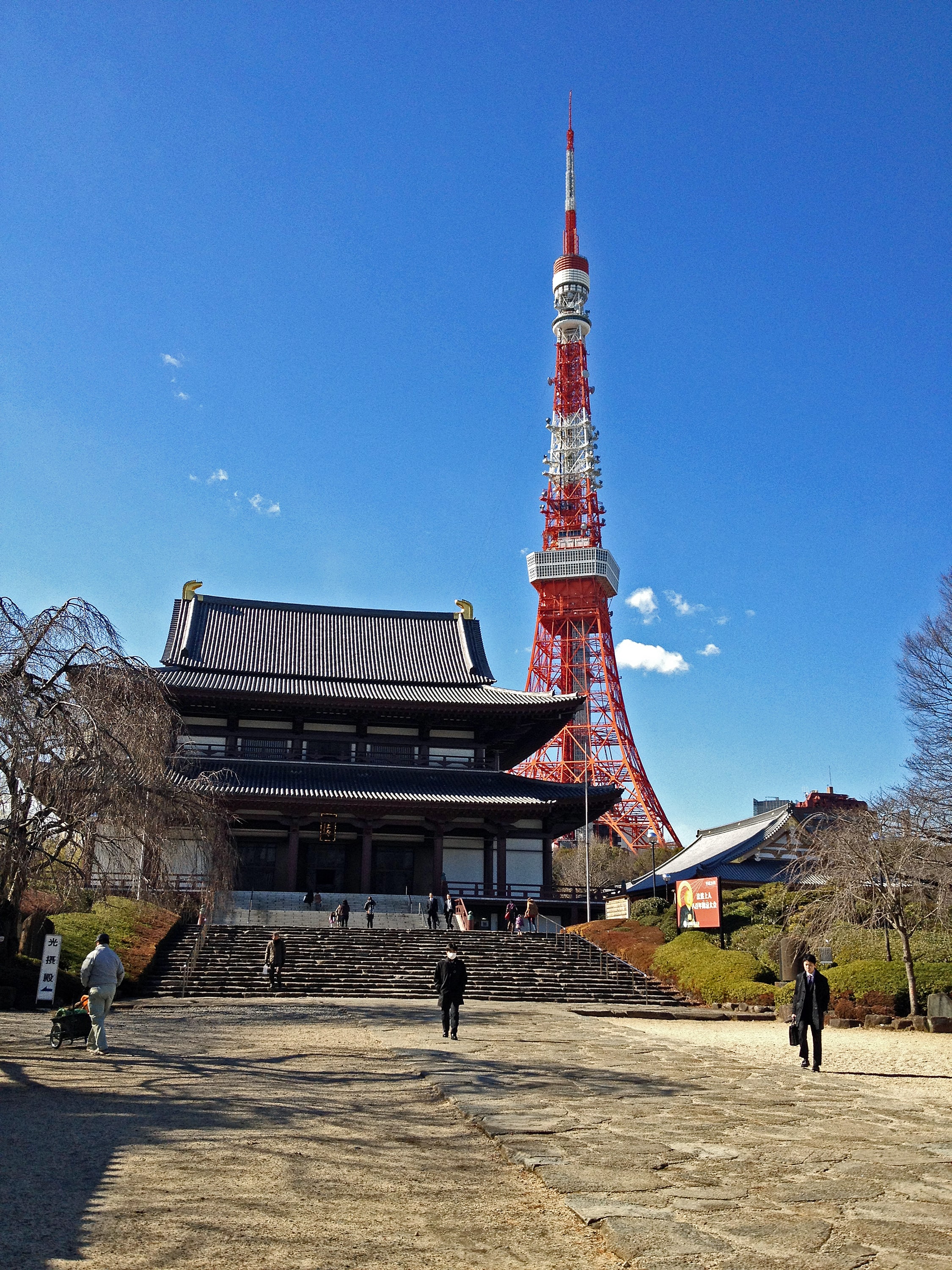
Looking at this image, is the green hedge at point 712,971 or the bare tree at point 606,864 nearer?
the green hedge at point 712,971

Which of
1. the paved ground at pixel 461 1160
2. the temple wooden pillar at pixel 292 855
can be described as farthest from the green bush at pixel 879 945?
the temple wooden pillar at pixel 292 855

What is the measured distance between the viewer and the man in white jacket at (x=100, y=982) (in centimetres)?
1138

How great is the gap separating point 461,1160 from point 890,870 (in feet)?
49.5

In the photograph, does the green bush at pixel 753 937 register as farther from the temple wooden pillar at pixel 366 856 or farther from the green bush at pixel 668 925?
the temple wooden pillar at pixel 366 856

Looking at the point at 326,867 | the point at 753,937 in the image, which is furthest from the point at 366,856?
the point at 753,937

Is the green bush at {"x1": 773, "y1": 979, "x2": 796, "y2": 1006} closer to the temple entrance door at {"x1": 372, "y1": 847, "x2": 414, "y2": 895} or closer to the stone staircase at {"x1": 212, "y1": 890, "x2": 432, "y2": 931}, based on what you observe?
the stone staircase at {"x1": 212, "y1": 890, "x2": 432, "y2": 931}

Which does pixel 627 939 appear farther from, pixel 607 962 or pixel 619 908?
pixel 619 908

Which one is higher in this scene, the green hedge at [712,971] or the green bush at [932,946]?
the green bush at [932,946]

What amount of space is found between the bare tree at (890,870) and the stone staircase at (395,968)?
5.51 m

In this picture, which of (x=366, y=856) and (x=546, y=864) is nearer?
(x=366, y=856)

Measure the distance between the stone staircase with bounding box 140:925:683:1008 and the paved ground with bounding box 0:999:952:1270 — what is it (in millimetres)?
10124

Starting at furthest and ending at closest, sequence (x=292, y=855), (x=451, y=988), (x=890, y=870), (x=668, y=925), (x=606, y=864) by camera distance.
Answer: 1. (x=606, y=864)
2. (x=292, y=855)
3. (x=668, y=925)
4. (x=890, y=870)
5. (x=451, y=988)

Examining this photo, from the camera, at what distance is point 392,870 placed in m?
37.6

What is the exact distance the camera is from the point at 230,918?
28.9 m
